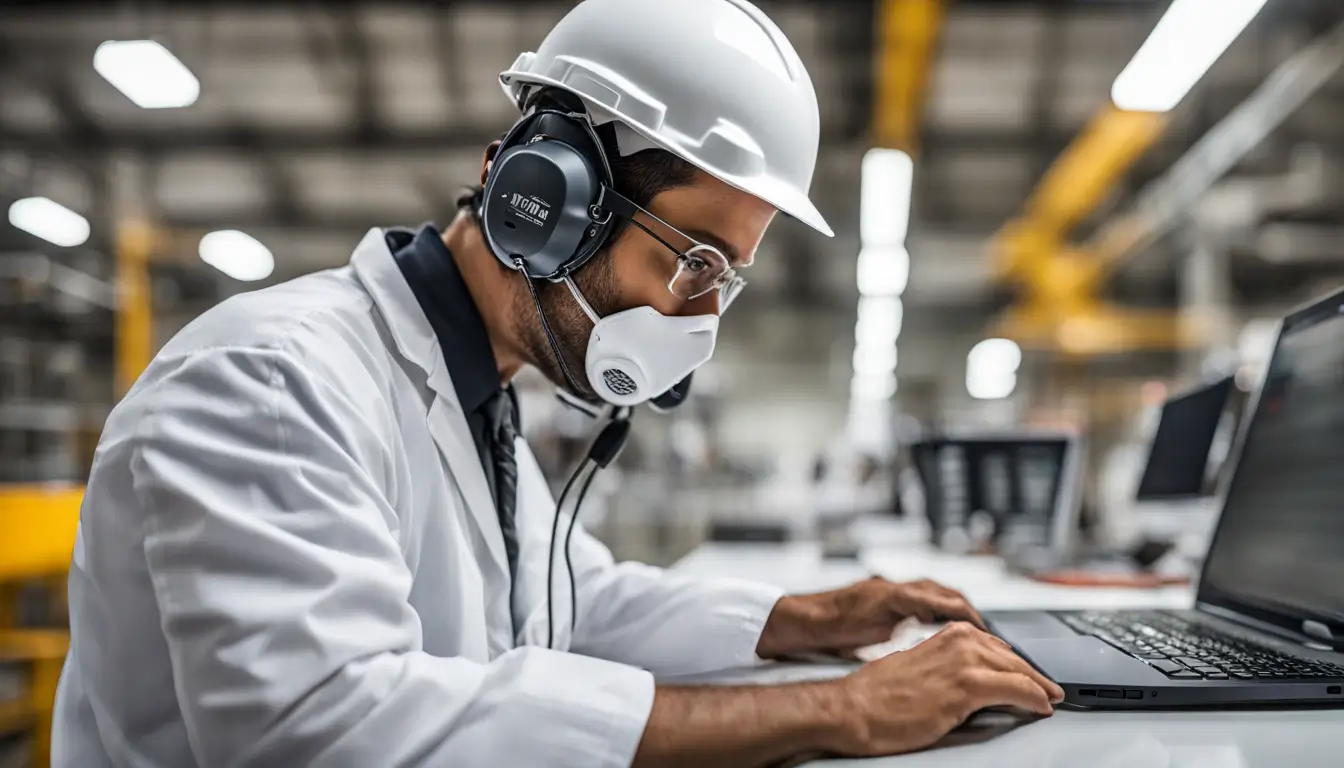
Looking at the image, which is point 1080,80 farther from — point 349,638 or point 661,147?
point 349,638

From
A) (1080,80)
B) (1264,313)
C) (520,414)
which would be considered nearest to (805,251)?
(1080,80)

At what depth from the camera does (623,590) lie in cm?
126

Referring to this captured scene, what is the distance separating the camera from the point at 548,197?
0.99 meters

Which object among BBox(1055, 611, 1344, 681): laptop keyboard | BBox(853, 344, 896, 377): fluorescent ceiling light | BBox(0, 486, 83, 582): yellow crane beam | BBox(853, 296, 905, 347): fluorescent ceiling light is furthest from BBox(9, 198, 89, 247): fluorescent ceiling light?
BBox(853, 344, 896, 377): fluorescent ceiling light

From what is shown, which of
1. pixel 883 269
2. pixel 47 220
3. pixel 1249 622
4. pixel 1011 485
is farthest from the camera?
pixel 883 269

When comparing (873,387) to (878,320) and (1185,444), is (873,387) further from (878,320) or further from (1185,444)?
(1185,444)

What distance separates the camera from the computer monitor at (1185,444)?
1.97 m

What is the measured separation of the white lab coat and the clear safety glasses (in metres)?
0.32

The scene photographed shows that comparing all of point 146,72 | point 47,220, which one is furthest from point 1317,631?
point 47,220

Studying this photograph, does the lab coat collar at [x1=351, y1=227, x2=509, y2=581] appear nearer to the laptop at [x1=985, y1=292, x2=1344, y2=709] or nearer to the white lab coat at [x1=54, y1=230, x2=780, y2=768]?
the white lab coat at [x1=54, y1=230, x2=780, y2=768]

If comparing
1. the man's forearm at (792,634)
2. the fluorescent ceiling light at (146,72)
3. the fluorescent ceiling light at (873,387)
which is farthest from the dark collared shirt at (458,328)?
the fluorescent ceiling light at (873,387)

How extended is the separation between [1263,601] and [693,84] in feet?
3.10

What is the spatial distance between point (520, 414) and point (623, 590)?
11.8 inches

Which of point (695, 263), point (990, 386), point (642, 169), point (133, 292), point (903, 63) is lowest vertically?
point (695, 263)
